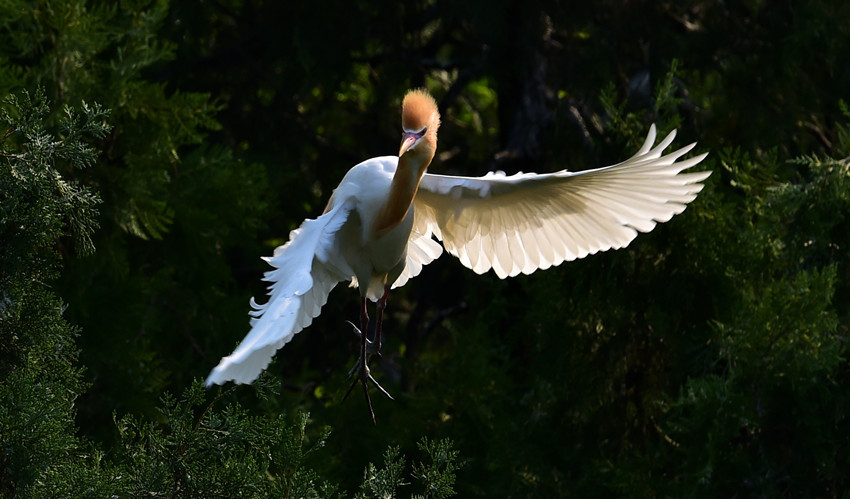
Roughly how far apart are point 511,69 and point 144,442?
3.93 metres

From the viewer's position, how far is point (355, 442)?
6.51 m

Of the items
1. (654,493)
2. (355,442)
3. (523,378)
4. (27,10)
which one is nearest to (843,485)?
(654,493)

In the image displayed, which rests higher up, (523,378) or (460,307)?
(460,307)

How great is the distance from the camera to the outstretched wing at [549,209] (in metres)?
4.15

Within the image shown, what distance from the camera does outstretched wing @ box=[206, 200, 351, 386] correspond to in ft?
9.10

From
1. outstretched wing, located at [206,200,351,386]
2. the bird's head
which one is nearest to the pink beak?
the bird's head

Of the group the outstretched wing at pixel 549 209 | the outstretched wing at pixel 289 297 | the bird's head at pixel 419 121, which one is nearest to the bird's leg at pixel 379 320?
the outstretched wing at pixel 549 209

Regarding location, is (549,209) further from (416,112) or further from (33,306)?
(33,306)

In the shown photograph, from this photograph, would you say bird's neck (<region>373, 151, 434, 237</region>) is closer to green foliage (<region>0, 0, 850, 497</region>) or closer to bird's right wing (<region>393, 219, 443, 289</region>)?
bird's right wing (<region>393, 219, 443, 289</region>)

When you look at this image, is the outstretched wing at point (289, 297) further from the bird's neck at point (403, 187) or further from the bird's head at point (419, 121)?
the bird's head at point (419, 121)

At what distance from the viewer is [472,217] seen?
4680mm

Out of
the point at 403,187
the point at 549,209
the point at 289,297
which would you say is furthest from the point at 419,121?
the point at 289,297

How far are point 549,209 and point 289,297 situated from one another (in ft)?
5.26

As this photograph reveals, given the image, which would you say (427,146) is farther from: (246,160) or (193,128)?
(246,160)
